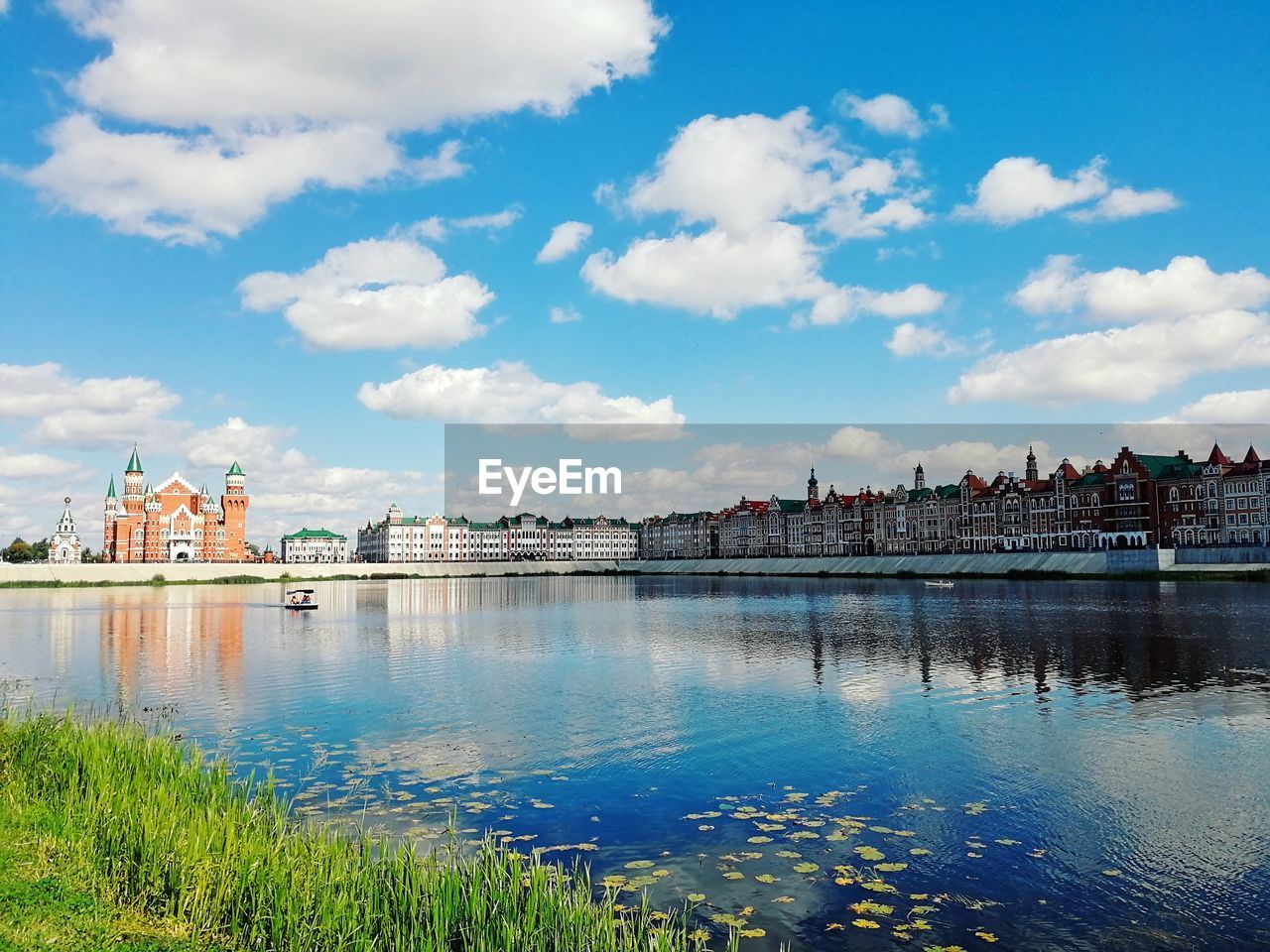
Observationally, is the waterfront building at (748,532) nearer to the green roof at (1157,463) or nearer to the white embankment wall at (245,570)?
the white embankment wall at (245,570)

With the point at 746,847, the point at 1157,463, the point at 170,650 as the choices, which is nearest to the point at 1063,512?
the point at 1157,463

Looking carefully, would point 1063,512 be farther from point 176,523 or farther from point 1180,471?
point 176,523

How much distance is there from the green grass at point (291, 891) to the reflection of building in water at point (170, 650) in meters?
15.3

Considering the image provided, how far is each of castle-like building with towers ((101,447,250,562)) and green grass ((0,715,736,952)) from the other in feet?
579

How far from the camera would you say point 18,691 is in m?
26.0

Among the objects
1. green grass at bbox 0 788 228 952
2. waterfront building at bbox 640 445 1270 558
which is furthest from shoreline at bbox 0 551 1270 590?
green grass at bbox 0 788 228 952

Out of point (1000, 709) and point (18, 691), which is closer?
point (1000, 709)

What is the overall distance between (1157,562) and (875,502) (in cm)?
6786

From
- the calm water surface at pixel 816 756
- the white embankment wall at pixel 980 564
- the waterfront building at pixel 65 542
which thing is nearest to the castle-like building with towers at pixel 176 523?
the waterfront building at pixel 65 542

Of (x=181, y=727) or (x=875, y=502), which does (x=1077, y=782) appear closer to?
(x=181, y=727)

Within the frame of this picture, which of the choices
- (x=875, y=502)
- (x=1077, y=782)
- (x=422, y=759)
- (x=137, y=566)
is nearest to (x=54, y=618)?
(x=422, y=759)

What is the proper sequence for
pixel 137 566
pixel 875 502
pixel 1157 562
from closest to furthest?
pixel 1157 562
pixel 137 566
pixel 875 502

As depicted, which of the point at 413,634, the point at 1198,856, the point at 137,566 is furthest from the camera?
the point at 137,566

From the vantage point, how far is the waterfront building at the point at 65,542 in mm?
193450
